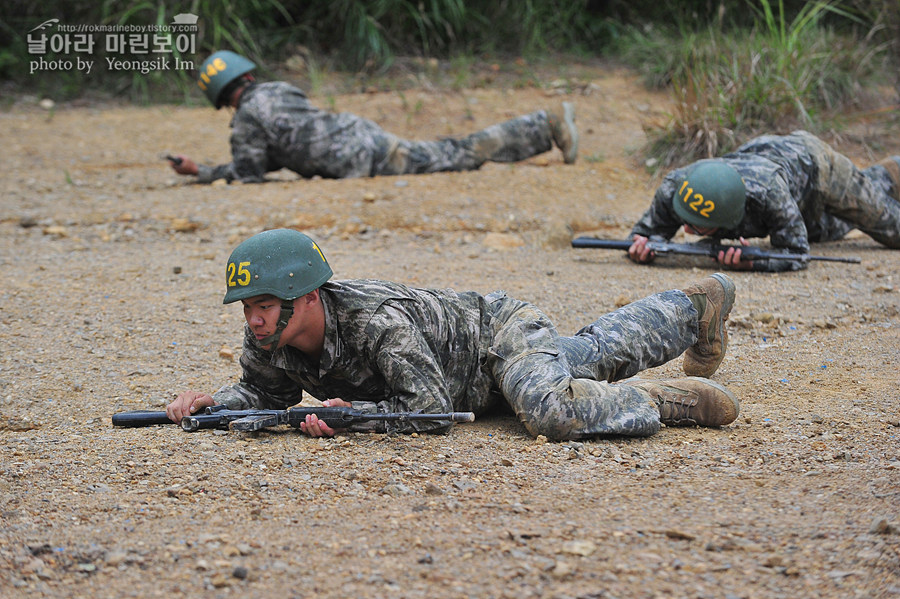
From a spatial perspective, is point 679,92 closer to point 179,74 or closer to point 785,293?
point 785,293

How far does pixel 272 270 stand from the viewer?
3045mm

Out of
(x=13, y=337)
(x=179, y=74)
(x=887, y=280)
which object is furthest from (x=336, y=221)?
(x=179, y=74)

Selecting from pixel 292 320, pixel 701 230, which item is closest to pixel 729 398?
pixel 292 320

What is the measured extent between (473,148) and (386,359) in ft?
17.0

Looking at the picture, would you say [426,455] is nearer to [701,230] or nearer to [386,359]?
[386,359]

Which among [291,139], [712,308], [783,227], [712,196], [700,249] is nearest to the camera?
[712,308]

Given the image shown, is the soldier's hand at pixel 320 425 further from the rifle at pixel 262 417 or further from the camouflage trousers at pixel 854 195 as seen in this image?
the camouflage trousers at pixel 854 195

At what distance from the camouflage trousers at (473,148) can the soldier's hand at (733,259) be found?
2.64m

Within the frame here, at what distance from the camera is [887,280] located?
5754 millimetres

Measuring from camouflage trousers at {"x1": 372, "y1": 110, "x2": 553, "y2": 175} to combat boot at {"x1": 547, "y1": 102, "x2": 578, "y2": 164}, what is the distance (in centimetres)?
5

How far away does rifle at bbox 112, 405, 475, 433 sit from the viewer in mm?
3119

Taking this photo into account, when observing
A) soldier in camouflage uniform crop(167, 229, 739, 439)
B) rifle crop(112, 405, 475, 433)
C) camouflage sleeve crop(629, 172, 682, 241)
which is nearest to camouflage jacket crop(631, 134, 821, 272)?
camouflage sleeve crop(629, 172, 682, 241)

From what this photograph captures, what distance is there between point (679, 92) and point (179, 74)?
5.55 metres

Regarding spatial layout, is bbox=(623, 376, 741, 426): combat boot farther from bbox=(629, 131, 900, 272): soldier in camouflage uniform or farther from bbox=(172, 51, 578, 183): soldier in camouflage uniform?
bbox=(172, 51, 578, 183): soldier in camouflage uniform
